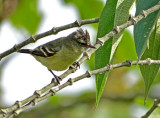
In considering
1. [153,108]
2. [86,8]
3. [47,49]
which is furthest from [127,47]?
[153,108]

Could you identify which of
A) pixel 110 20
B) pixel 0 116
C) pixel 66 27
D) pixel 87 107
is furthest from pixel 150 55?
pixel 87 107

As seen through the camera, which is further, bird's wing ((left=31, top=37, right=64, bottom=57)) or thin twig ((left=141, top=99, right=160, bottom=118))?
bird's wing ((left=31, top=37, right=64, bottom=57))

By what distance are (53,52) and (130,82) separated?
2.06 m

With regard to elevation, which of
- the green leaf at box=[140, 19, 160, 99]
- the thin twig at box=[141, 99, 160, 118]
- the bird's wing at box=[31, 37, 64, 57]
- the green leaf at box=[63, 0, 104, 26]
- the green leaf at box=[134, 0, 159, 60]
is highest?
the green leaf at box=[63, 0, 104, 26]

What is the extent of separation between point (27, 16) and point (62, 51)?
26.5 inches

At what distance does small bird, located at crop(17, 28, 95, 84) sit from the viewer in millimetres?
4512

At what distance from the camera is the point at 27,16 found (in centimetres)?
504

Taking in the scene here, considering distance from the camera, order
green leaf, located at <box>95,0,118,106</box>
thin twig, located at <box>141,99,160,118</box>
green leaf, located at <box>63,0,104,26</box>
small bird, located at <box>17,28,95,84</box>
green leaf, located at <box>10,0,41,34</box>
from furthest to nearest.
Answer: green leaf, located at <box>10,0,41,34</box>, green leaf, located at <box>63,0,104,26</box>, small bird, located at <box>17,28,95,84</box>, thin twig, located at <box>141,99,160,118</box>, green leaf, located at <box>95,0,118,106</box>

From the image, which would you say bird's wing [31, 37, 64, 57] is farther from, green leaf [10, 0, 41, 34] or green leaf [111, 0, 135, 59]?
green leaf [111, 0, 135, 59]

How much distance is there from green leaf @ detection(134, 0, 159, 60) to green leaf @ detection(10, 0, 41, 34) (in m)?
2.35

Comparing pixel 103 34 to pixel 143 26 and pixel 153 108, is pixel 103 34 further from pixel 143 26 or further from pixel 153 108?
pixel 153 108

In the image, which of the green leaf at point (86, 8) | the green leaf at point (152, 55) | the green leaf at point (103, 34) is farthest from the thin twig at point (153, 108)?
the green leaf at point (86, 8)

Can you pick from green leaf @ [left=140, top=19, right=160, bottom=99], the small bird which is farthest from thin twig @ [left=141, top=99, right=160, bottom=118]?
the small bird

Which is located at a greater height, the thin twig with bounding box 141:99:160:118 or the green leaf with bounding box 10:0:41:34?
the green leaf with bounding box 10:0:41:34
